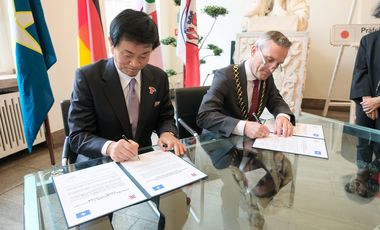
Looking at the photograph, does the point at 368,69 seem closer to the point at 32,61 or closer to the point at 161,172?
the point at 161,172

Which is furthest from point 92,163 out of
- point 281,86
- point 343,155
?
point 281,86

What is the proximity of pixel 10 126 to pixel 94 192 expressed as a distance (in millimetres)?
2224

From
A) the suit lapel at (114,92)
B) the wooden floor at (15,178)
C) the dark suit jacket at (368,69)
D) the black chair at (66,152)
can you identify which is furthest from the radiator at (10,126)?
the dark suit jacket at (368,69)

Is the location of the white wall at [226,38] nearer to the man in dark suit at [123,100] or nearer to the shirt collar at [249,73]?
the man in dark suit at [123,100]

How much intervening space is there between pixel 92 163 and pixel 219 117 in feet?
2.28

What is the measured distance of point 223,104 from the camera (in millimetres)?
1557

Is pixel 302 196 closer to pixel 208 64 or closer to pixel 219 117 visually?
pixel 219 117

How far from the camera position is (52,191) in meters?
0.81

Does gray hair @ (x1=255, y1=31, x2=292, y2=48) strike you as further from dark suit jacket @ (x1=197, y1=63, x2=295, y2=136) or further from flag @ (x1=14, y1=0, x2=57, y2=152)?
flag @ (x1=14, y1=0, x2=57, y2=152)

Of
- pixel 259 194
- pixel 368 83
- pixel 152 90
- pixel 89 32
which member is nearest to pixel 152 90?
pixel 152 90

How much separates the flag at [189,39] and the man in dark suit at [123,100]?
1.61 meters

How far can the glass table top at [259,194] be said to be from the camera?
2.72 feet

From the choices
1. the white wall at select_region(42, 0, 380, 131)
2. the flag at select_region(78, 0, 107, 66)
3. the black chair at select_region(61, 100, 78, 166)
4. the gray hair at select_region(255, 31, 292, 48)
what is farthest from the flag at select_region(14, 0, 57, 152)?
the gray hair at select_region(255, 31, 292, 48)

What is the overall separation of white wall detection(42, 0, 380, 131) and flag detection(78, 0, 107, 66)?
2.66ft
